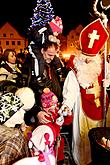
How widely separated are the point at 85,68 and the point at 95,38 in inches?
14.5

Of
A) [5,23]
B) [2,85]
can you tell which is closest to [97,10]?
[2,85]

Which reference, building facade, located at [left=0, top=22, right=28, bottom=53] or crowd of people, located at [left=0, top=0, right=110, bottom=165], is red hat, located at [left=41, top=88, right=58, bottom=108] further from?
building facade, located at [left=0, top=22, right=28, bottom=53]

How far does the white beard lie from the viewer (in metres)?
3.54

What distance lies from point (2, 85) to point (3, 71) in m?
1.84

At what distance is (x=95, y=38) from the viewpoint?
348 centimetres

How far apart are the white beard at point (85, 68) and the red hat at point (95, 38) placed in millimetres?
81

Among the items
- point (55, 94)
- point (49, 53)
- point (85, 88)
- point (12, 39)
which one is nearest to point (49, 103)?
point (55, 94)

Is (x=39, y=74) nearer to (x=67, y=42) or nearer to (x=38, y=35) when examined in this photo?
(x=38, y=35)

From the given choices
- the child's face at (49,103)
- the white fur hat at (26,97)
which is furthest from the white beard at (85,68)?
the white fur hat at (26,97)

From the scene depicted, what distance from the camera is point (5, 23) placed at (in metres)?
11.5

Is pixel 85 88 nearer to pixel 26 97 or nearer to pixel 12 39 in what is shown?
pixel 26 97

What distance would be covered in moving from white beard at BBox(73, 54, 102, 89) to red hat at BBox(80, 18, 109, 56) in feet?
0.27

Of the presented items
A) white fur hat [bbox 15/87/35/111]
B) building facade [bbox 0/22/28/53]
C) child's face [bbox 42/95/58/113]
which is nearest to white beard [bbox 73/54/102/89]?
child's face [bbox 42/95/58/113]

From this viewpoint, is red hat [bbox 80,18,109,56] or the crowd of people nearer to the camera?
the crowd of people
